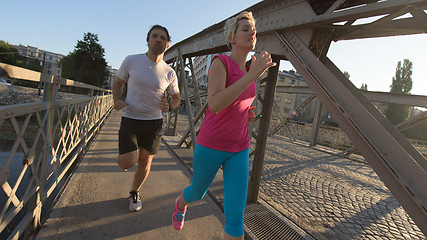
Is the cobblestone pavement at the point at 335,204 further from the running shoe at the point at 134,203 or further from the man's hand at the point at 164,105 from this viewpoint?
the man's hand at the point at 164,105

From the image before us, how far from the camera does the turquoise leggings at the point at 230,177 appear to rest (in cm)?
149

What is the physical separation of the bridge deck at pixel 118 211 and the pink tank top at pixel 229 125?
1.24 meters

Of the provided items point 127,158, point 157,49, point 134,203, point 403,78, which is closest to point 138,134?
point 127,158

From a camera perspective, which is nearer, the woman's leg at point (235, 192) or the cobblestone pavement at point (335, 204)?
the woman's leg at point (235, 192)

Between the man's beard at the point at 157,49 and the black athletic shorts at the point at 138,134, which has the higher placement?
the man's beard at the point at 157,49

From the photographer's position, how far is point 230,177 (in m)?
1.60

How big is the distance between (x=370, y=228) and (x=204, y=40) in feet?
15.1

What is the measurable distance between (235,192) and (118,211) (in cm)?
170

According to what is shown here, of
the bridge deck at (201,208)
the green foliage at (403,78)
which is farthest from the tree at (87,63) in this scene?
the green foliage at (403,78)

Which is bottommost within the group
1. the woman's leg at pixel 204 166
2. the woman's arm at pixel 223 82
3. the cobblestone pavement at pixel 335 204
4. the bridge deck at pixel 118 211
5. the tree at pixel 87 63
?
the cobblestone pavement at pixel 335 204

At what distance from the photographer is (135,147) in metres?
2.39

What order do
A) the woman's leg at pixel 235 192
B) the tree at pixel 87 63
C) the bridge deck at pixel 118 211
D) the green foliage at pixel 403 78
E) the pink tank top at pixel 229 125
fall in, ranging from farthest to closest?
the tree at pixel 87 63
the green foliage at pixel 403 78
the bridge deck at pixel 118 211
the pink tank top at pixel 229 125
the woman's leg at pixel 235 192

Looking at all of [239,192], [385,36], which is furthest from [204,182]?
[385,36]

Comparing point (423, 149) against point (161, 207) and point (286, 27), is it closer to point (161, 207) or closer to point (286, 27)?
point (286, 27)
